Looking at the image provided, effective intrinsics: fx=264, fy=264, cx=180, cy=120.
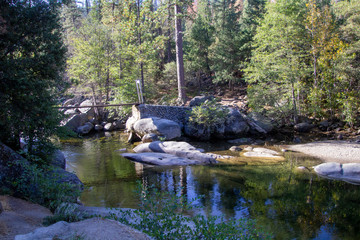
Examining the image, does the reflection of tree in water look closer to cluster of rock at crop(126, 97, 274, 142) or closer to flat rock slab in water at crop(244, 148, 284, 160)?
flat rock slab in water at crop(244, 148, 284, 160)

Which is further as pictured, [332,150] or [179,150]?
[332,150]

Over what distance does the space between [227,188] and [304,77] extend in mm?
12187

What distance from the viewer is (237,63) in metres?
23.5

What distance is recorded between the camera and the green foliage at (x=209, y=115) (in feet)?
49.5

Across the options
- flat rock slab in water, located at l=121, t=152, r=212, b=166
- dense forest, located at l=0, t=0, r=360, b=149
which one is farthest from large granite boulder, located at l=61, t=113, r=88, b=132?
flat rock slab in water, located at l=121, t=152, r=212, b=166

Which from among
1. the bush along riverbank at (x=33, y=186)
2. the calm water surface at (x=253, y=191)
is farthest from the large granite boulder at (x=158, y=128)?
the bush along riverbank at (x=33, y=186)

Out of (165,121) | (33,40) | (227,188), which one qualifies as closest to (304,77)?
(165,121)

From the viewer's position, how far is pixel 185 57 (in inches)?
994

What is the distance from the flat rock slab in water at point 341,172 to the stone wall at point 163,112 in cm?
867

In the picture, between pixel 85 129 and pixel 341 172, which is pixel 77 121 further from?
pixel 341 172

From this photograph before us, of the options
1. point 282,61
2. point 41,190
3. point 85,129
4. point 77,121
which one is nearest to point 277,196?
point 41,190

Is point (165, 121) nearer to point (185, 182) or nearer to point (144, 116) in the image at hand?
point (144, 116)

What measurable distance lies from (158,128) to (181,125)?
88.6 inches

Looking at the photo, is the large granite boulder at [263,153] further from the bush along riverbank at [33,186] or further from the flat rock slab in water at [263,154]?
the bush along riverbank at [33,186]
